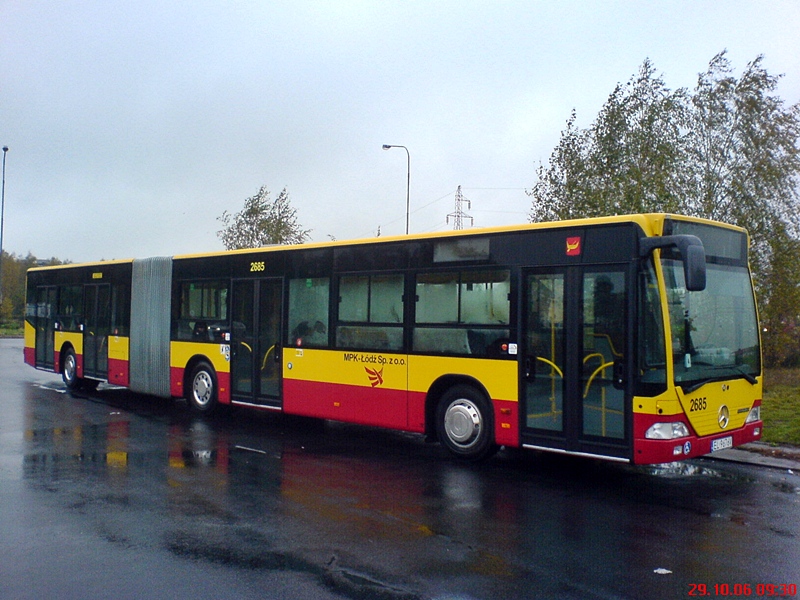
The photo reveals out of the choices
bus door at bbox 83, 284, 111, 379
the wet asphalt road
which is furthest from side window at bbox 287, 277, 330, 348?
bus door at bbox 83, 284, 111, 379

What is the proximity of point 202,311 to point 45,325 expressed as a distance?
303 inches

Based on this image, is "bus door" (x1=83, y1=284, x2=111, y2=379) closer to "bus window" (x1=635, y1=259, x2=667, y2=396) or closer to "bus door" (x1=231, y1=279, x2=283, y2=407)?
"bus door" (x1=231, y1=279, x2=283, y2=407)

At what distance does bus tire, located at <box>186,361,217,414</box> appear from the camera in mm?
14586

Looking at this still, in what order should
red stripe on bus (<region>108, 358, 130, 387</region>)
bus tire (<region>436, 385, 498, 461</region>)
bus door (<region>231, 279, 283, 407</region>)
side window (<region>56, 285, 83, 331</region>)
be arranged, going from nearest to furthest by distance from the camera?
bus tire (<region>436, 385, 498, 461</region>), bus door (<region>231, 279, 283, 407</region>), red stripe on bus (<region>108, 358, 130, 387</region>), side window (<region>56, 285, 83, 331</region>)

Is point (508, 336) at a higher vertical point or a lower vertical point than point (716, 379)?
higher

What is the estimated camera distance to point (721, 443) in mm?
8750

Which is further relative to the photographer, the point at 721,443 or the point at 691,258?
the point at 721,443

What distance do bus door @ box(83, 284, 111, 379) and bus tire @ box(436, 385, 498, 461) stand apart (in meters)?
10.1

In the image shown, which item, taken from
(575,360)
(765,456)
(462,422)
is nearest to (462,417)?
(462,422)

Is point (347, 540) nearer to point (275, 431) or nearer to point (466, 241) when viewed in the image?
point (466, 241)

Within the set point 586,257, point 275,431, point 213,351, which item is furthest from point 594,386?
point 213,351

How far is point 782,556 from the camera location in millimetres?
6305

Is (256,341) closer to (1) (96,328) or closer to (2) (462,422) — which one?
(2) (462,422)

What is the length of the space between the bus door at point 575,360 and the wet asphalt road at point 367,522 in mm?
634
